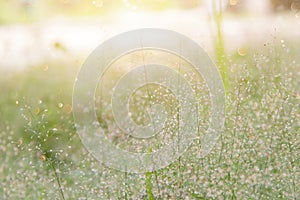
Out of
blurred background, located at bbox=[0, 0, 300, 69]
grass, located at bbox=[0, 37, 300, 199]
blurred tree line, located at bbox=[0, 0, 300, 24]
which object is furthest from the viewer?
blurred tree line, located at bbox=[0, 0, 300, 24]

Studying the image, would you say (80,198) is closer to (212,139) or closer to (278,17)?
(212,139)

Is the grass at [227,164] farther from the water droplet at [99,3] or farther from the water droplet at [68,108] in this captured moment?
the water droplet at [99,3]

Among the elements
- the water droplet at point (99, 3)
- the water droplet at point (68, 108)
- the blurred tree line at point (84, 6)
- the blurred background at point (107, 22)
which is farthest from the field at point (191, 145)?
the water droplet at point (99, 3)

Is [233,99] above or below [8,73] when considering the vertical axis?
above

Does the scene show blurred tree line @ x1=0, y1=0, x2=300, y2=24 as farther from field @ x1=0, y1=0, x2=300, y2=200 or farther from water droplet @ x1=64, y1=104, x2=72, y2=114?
water droplet @ x1=64, y1=104, x2=72, y2=114

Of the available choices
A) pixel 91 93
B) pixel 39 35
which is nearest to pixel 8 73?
pixel 39 35

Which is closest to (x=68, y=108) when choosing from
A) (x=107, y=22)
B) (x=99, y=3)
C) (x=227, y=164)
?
(x=227, y=164)

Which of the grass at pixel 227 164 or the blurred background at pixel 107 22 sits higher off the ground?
the grass at pixel 227 164

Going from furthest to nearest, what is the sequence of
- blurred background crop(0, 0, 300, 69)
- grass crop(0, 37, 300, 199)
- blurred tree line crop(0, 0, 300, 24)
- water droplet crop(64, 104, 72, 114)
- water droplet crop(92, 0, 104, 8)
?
1. water droplet crop(92, 0, 104, 8)
2. blurred tree line crop(0, 0, 300, 24)
3. blurred background crop(0, 0, 300, 69)
4. water droplet crop(64, 104, 72, 114)
5. grass crop(0, 37, 300, 199)

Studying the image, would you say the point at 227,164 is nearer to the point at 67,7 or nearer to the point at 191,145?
the point at 191,145

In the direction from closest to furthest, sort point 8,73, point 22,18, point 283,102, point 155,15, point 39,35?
point 283,102 → point 8,73 → point 39,35 → point 155,15 → point 22,18

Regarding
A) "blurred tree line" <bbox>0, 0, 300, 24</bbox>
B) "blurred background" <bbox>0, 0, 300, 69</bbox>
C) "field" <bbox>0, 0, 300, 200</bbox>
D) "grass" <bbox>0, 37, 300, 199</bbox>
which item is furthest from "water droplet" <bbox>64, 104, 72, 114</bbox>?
"blurred tree line" <bbox>0, 0, 300, 24</bbox>
